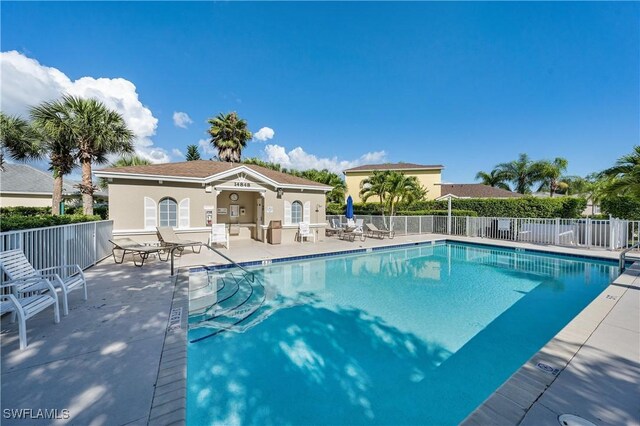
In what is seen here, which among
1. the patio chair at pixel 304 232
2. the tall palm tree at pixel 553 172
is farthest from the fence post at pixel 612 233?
the tall palm tree at pixel 553 172

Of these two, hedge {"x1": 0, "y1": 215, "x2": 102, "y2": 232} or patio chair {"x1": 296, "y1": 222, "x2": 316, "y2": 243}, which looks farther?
patio chair {"x1": 296, "y1": 222, "x2": 316, "y2": 243}

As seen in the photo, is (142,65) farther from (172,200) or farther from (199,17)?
(172,200)

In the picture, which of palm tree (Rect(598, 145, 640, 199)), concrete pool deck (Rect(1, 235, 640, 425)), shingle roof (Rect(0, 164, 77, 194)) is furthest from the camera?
shingle roof (Rect(0, 164, 77, 194))

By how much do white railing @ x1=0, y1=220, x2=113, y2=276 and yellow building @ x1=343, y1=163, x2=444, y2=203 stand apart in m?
27.1

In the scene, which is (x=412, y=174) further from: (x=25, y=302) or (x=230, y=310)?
(x=25, y=302)

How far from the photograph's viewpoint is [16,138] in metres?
14.9

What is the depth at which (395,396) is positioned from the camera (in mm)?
3424

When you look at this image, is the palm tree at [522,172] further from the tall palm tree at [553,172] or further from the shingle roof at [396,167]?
the shingle roof at [396,167]

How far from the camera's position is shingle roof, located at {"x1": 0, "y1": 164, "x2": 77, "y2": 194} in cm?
2231

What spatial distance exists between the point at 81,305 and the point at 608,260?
1726 cm

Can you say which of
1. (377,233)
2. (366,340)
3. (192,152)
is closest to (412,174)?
(377,233)

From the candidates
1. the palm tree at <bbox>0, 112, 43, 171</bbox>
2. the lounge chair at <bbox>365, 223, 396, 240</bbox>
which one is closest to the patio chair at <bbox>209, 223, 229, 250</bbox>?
the lounge chair at <bbox>365, 223, 396, 240</bbox>

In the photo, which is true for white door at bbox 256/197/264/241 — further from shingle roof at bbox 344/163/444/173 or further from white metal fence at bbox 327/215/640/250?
shingle roof at bbox 344/163/444/173

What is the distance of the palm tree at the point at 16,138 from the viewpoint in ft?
48.3
